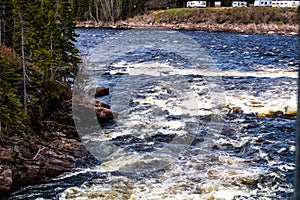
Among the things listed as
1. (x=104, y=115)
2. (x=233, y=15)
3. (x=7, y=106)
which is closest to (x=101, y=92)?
(x=104, y=115)

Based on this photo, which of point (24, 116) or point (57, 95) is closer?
point (24, 116)

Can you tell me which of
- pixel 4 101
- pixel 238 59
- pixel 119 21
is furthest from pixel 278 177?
pixel 119 21

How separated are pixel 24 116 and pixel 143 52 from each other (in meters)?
36.5

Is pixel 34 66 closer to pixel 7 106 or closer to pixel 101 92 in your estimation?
pixel 7 106

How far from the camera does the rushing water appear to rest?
470 inches

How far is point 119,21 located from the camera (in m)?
116

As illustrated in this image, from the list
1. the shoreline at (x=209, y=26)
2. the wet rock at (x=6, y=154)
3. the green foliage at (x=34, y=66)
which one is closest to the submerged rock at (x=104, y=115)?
the green foliage at (x=34, y=66)

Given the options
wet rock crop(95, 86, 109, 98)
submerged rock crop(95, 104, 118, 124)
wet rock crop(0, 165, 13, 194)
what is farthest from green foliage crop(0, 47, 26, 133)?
wet rock crop(95, 86, 109, 98)

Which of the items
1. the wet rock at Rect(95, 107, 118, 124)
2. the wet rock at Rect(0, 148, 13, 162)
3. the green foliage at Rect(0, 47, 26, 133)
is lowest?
the wet rock at Rect(95, 107, 118, 124)

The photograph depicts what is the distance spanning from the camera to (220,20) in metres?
102

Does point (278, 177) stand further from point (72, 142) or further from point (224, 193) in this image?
point (72, 142)

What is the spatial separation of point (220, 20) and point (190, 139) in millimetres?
90087

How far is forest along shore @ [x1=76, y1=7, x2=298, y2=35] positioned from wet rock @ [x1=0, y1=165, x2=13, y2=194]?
83.9 m

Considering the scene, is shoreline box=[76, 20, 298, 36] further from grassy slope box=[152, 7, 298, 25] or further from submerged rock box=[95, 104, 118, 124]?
submerged rock box=[95, 104, 118, 124]
